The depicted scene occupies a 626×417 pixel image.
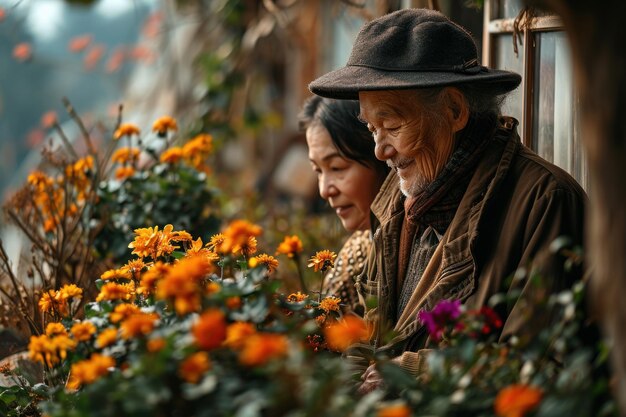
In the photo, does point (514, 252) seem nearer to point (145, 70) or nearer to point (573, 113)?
point (573, 113)

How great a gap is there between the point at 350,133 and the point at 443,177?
0.73 m

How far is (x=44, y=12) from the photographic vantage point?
730 centimetres

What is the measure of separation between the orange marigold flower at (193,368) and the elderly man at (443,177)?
748mm

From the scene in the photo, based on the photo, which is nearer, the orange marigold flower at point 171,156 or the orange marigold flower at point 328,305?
the orange marigold flower at point 328,305

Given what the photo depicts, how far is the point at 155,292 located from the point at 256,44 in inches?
184

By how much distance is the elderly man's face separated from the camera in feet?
8.45

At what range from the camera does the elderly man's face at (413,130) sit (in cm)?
257

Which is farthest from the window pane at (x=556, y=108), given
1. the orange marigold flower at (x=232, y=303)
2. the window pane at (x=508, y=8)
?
the orange marigold flower at (x=232, y=303)

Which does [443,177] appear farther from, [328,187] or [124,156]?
[124,156]

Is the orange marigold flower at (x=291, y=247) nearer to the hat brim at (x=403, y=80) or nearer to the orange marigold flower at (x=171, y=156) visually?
the hat brim at (x=403, y=80)

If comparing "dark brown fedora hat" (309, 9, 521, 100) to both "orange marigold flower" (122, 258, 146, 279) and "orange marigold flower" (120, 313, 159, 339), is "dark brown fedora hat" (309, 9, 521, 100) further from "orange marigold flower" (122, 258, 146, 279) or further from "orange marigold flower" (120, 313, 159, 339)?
"orange marigold flower" (120, 313, 159, 339)

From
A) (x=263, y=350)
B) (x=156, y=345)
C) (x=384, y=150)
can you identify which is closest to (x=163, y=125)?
(x=384, y=150)

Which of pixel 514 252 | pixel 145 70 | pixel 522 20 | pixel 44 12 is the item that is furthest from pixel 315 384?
pixel 145 70

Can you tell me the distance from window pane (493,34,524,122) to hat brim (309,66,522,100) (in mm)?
478
